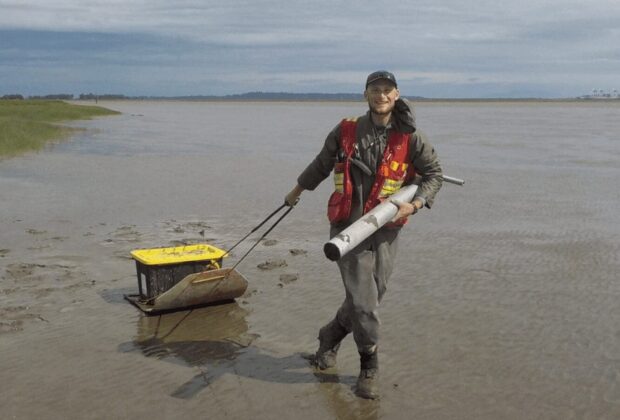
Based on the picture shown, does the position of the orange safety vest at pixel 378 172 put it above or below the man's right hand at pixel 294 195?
above

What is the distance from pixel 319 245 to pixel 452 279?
2385mm

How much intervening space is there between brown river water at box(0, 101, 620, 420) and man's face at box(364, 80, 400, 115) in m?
2.14

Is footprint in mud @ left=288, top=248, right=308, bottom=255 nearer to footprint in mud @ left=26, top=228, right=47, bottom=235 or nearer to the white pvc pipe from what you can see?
footprint in mud @ left=26, top=228, right=47, bottom=235

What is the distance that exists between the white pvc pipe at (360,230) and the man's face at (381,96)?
0.61 m

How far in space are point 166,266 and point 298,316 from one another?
→ 4.65 ft

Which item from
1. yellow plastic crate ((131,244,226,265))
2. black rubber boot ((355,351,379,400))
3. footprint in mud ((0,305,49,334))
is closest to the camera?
black rubber boot ((355,351,379,400))

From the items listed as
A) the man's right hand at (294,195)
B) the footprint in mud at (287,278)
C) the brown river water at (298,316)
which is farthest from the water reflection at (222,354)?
the man's right hand at (294,195)

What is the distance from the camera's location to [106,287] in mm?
7773

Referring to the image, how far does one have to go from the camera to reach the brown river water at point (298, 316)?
5.08m

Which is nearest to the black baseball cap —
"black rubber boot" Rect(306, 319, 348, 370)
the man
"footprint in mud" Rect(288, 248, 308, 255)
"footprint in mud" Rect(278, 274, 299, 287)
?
the man

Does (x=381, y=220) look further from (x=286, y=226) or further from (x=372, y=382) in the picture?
(x=286, y=226)

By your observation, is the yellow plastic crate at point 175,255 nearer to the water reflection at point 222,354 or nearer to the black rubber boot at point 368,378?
the water reflection at point 222,354

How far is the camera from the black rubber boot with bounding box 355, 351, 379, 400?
5.06 m

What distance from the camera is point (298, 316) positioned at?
694cm
